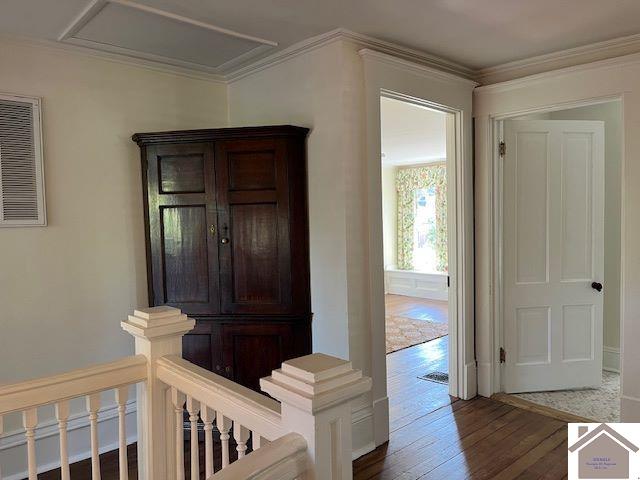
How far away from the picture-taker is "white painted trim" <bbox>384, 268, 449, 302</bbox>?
8133 millimetres

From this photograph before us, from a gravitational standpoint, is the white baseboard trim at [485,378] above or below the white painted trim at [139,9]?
below

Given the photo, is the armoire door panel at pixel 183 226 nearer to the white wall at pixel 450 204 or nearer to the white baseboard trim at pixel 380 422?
the white wall at pixel 450 204

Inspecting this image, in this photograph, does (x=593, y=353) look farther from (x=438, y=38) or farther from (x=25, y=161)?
(x=25, y=161)

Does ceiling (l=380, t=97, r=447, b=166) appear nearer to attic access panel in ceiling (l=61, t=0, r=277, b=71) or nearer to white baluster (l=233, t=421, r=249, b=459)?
attic access panel in ceiling (l=61, t=0, r=277, b=71)

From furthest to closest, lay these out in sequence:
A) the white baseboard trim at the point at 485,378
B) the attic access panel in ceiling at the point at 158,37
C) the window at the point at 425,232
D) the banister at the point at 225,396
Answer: the window at the point at 425,232 → the white baseboard trim at the point at 485,378 → the attic access panel in ceiling at the point at 158,37 → the banister at the point at 225,396

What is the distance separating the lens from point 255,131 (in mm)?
2852

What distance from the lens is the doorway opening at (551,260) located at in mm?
3625

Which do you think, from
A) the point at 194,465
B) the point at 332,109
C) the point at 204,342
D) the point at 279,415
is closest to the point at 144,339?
the point at 194,465

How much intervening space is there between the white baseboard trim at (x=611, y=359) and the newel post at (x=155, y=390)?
3.89m

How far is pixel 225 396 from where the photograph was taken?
1.42 meters

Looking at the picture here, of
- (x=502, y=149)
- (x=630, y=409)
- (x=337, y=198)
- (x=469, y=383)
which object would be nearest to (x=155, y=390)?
(x=337, y=198)

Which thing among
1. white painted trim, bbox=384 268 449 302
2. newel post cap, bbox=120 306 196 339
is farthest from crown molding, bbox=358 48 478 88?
white painted trim, bbox=384 268 449 302

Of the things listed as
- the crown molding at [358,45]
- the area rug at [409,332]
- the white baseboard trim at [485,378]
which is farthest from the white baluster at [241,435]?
the area rug at [409,332]

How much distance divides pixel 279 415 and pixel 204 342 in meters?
1.90
